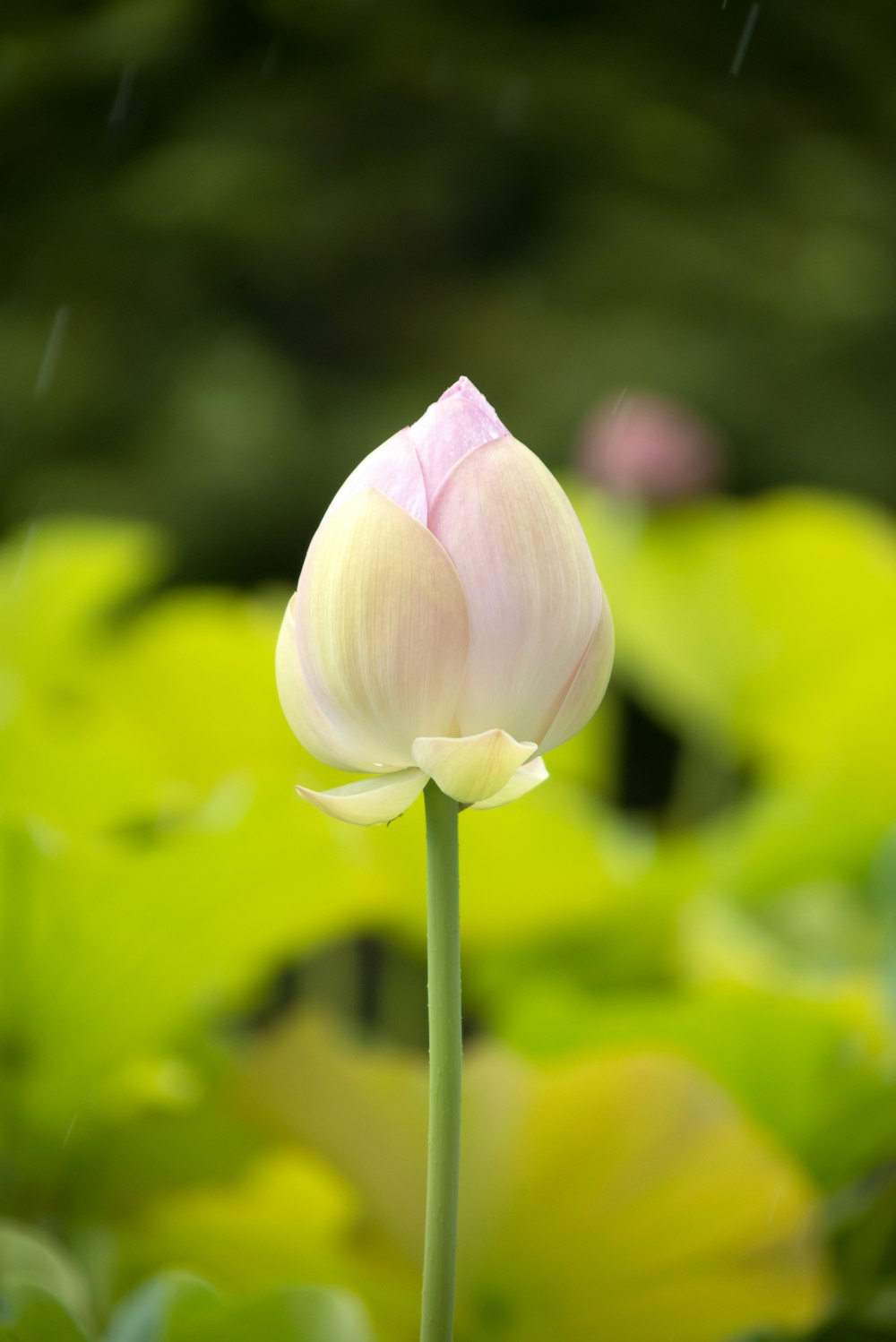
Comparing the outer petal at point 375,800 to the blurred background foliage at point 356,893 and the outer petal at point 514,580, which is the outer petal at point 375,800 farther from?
the blurred background foliage at point 356,893

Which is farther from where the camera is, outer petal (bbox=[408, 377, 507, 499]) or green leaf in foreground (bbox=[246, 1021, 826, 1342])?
green leaf in foreground (bbox=[246, 1021, 826, 1342])

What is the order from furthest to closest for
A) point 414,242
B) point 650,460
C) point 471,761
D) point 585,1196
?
point 414,242
point 650,460
point 585,1196
point 471,761

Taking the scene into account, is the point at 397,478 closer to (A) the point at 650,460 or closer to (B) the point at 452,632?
(B) the point at 452,632

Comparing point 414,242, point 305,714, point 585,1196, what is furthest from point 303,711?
point 414,242

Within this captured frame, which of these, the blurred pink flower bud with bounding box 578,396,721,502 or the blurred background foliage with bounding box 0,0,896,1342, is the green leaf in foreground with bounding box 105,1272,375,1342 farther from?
the blurred pink flower bud with bounding box 578,396,721,502

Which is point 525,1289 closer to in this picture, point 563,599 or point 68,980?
point 68,980

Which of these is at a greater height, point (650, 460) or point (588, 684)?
point (588, 684)

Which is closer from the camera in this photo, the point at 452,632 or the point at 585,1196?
the point at 452,632

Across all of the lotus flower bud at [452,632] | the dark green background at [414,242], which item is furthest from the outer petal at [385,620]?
the dark green background at [414,242]

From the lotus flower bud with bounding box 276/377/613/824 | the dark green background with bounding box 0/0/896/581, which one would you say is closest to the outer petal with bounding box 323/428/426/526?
the lotus flower bud with bounding box 276/377/613/824
